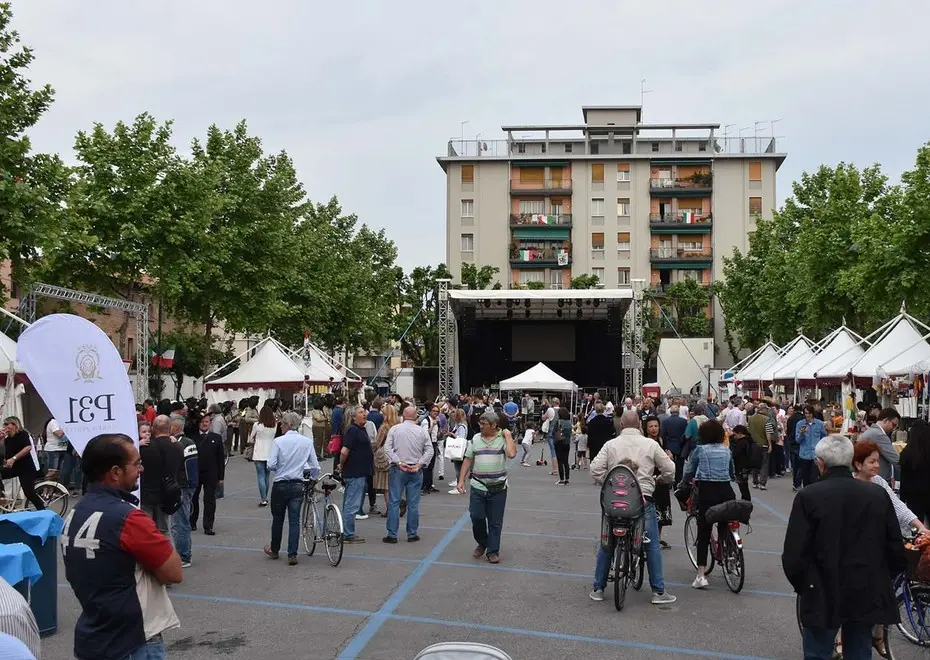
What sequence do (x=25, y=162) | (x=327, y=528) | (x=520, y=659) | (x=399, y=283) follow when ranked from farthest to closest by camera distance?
(x=399, y=283) → (x=25, y=162) → (x=327, y=528) → (x=520, y=659)

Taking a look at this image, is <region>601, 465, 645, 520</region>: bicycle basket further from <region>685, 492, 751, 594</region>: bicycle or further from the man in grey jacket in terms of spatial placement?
the man in grey jacket

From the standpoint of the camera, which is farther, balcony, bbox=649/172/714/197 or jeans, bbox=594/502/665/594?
balcony, bbox=649/172/714/197

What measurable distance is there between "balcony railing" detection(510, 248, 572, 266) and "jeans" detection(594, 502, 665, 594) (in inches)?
2528

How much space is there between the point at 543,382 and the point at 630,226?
1625 inches

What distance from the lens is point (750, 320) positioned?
52094 mm

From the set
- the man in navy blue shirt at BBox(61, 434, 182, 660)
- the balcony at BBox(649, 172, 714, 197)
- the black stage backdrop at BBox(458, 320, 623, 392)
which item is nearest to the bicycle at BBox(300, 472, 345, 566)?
the man in navy blue shirt at BBox(61, 434, 182, 660)

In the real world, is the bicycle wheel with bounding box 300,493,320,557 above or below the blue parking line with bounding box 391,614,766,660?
above

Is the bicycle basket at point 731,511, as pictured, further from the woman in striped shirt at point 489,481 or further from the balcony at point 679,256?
the balcony at point 679,256

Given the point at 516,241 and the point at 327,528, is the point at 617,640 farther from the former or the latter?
the point at 516,241

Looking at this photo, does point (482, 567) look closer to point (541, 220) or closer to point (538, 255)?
point (538, 255)

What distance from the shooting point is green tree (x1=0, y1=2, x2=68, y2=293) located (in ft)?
60.4

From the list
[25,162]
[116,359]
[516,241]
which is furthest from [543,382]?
[516,241]

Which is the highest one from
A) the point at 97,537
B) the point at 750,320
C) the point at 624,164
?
the point at 624,164

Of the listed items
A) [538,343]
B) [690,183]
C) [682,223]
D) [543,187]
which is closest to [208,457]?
[538,343]
